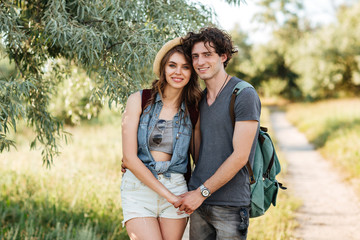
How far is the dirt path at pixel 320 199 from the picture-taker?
509 centimetres

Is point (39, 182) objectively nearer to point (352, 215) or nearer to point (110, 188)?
point (110, 188)

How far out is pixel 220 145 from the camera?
2525mm

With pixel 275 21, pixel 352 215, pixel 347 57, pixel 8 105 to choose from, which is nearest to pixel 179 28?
pixel 8 105

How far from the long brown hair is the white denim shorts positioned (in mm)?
572

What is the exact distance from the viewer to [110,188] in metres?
5.48

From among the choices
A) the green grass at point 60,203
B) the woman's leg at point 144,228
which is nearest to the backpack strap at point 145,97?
the woman's leg at point 144,228

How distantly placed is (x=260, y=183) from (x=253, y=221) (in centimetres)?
266

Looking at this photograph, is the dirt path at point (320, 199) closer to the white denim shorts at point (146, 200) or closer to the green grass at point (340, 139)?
the green grass at point (340, 139)

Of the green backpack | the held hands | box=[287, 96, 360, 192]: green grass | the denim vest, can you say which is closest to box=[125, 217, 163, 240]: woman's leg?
the held hands

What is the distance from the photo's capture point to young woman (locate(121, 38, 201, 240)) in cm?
245

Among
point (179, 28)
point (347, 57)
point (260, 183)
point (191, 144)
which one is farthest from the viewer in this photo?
point (347, 57)

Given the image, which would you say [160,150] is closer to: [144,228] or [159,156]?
[159,156]

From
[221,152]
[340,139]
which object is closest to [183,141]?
[221,152]

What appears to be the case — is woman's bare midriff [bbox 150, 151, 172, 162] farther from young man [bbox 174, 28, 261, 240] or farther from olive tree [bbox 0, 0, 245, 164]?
olive tree [bbox 0, 0, 245, 164]
